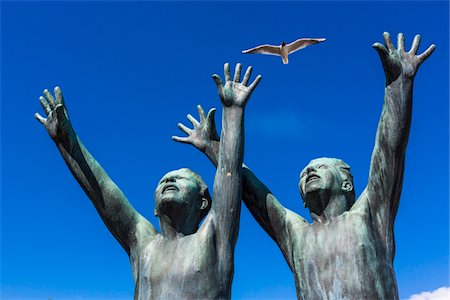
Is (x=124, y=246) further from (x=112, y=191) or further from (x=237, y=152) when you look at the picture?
(x=237, y=152)

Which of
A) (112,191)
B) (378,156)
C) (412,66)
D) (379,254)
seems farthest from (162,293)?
(412,66)

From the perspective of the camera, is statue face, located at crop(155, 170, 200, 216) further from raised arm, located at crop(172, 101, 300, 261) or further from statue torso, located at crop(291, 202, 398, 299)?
statue torso, located at crop(291, 202, 398, 299)

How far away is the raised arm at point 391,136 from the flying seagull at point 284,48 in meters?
1.56

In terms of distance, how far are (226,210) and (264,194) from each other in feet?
2.59

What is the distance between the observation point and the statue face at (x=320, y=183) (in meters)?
8.03

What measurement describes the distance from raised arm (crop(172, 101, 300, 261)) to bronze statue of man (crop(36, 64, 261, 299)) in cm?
56

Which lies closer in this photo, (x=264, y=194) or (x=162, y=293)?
(x=162, y=293)

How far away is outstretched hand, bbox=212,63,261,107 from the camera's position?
8477mm

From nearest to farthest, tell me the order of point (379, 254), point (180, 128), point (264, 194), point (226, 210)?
point (379, 254), point (226, 210), point (264, 194), point (180, 128)

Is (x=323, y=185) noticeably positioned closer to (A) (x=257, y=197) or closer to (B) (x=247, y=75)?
(A) (x=257, y=197)

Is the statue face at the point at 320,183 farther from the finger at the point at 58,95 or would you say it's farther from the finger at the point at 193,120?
the finger at the point at 58,95

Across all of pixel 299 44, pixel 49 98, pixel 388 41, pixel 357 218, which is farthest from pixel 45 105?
pixel 388 41

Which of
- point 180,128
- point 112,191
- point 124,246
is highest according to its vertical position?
point 180,128

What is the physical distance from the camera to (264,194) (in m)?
8.53
